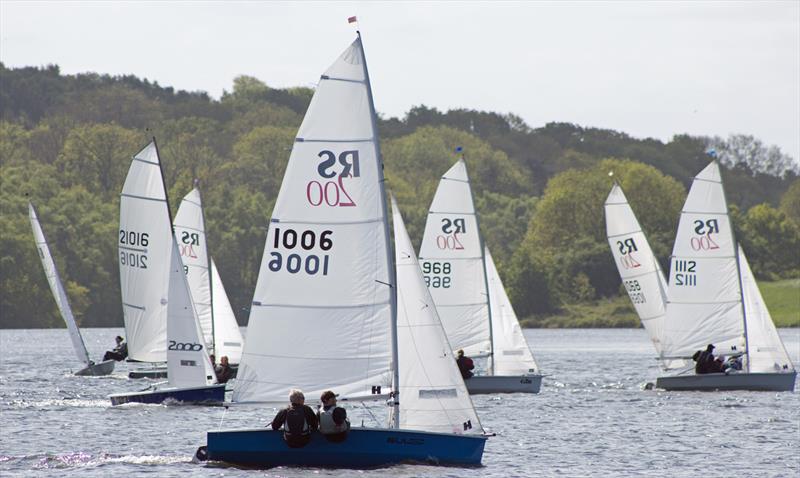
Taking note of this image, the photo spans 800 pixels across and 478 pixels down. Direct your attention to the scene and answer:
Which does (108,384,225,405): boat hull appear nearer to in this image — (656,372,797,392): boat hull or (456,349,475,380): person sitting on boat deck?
(456,349,475,380): person sitting on boat deck

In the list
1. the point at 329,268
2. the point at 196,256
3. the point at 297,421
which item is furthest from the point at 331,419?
the point at 196,256

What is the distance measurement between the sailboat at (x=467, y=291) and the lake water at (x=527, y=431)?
31.7 inches

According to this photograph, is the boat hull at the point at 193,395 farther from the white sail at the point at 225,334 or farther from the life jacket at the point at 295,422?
the life jacket at the point at 295,422

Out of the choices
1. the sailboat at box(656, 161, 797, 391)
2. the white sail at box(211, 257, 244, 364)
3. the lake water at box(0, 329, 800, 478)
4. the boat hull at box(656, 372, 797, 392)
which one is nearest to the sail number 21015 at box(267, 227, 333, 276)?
the lake water at box(0, 329, 800, 478)

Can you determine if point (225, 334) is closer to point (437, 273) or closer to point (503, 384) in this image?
point (437, 273)

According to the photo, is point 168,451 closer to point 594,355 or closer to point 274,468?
point 274,468

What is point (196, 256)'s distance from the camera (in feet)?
144

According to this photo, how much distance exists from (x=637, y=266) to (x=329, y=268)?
82.6 ft

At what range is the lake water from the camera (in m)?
26.5

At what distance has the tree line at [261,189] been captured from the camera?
106 meters

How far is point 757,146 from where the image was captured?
171875mm

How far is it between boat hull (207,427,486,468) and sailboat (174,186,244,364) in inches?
743

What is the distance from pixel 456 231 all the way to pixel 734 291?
25.3 ft

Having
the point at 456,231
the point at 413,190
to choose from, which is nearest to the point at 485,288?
the point at 456,231
